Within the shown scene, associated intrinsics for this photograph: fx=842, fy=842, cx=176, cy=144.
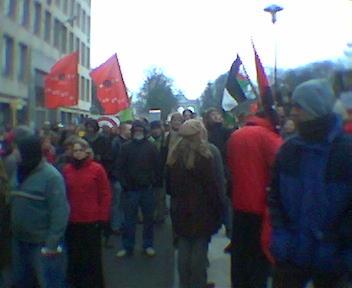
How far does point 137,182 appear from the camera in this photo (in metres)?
11.1

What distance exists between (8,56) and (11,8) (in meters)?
2.48

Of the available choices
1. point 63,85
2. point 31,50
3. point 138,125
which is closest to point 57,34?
point 31,50

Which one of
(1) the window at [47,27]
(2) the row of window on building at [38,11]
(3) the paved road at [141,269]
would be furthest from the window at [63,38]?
(3) the paved road at [141,269]

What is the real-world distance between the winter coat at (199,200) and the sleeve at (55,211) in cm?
129

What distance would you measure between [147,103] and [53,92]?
4520 centimetres

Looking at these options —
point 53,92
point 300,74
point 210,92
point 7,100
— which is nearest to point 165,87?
point 210,92

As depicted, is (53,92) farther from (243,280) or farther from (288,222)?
(288,222)

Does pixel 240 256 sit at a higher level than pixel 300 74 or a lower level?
lower

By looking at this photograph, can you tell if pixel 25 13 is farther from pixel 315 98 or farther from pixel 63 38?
pixel 315 98

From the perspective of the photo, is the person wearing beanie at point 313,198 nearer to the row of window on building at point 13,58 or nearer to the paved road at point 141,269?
the paved road at point 141,269

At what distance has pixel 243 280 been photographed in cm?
755

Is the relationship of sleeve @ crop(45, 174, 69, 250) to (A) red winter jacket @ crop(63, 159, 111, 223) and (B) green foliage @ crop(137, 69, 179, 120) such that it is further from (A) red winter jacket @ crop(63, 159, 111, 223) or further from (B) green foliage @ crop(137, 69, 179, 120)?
(B) green foliage @ crop(137, 69, 179, 120)

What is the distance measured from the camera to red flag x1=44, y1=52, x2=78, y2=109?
A: 20500 mm

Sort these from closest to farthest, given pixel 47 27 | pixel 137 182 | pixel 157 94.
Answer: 1. pixel 137 182
2. pixel 47 27
3. pixel 157 94
